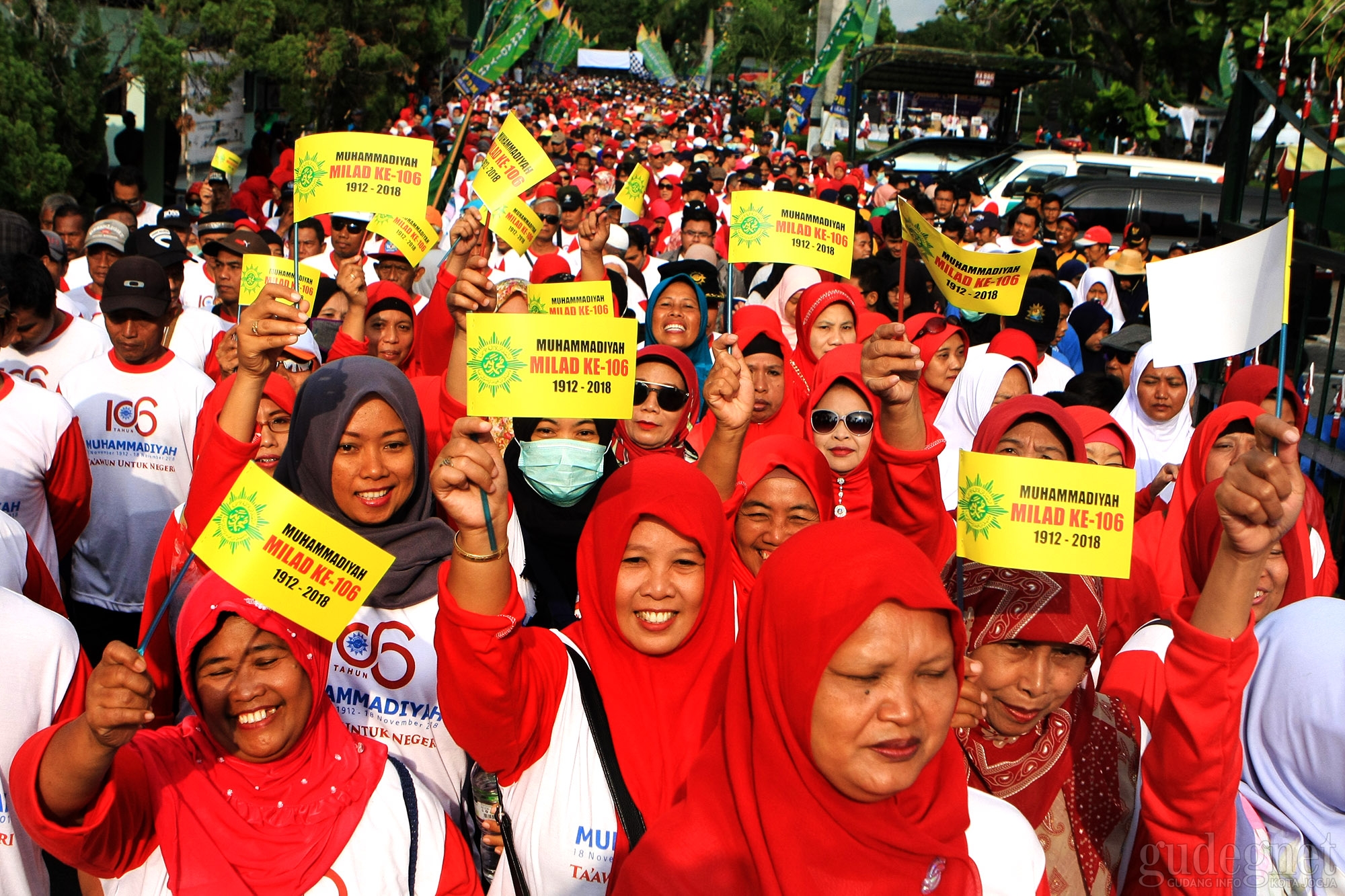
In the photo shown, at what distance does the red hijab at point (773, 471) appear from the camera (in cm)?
345

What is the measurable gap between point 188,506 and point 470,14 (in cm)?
5539

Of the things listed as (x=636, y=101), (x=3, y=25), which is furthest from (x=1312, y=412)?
(x=636, y=101)

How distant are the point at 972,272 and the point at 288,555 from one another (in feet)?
9.17

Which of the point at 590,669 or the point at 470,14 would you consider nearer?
the point at 590,669

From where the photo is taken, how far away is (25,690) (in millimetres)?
2453

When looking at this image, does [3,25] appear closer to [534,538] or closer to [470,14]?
[534,538]

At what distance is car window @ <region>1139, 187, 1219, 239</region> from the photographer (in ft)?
46.4

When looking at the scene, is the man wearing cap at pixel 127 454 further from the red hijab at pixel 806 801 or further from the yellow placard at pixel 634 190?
the yellow placard at pixel 634 190

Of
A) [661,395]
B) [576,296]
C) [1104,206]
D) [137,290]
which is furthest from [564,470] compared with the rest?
[1104,206]

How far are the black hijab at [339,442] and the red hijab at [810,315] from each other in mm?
2529

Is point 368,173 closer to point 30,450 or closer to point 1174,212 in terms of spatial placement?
point 30,450

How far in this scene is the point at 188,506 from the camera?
10.6 feet

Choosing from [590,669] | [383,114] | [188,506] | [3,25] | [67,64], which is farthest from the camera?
[383,114]

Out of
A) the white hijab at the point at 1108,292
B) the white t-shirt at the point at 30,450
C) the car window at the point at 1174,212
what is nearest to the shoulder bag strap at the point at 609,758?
the white t-shirt at the point at 30,450
